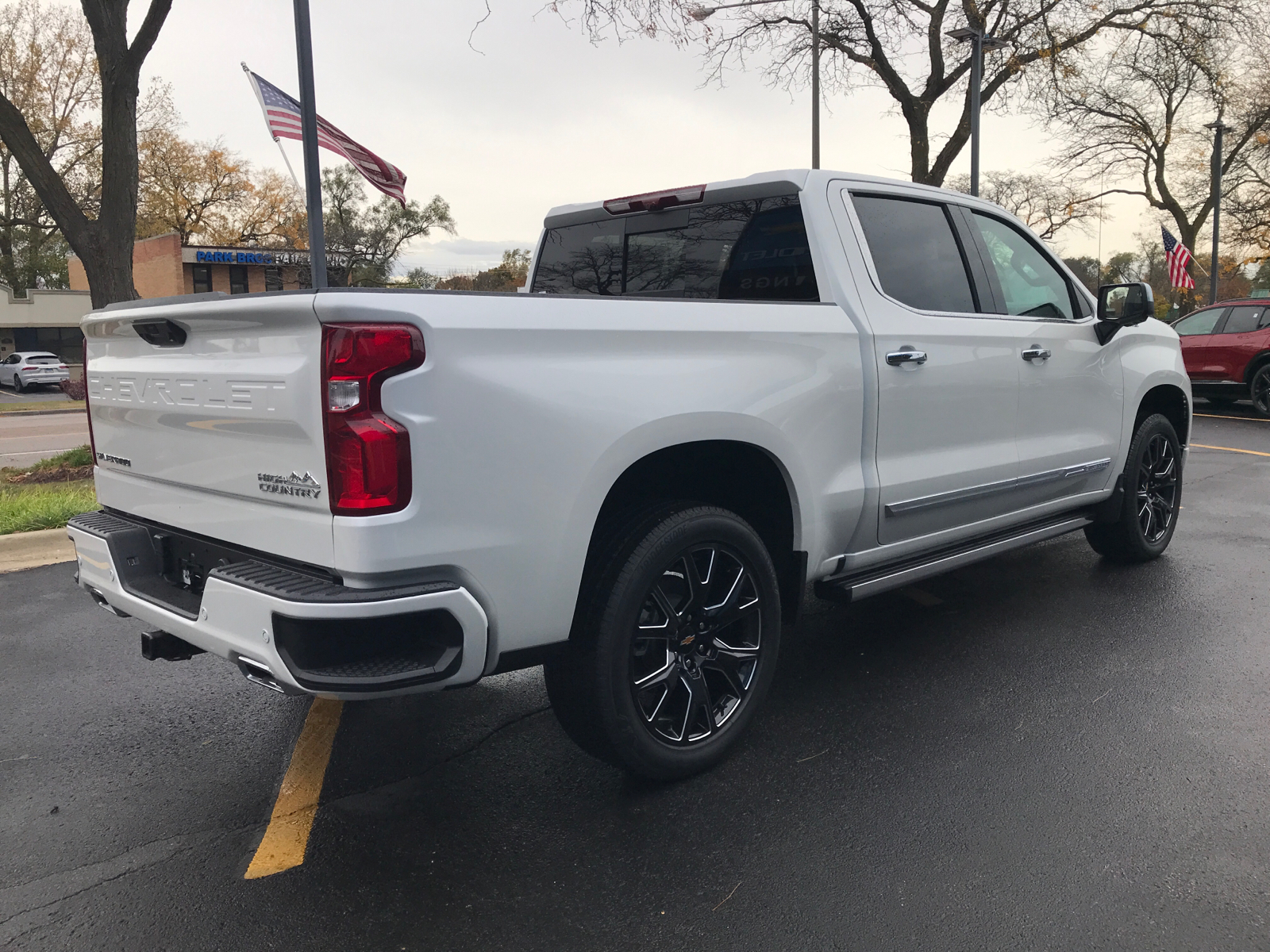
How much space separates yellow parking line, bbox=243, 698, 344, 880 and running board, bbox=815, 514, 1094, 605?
189cm

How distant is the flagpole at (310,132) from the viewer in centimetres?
824

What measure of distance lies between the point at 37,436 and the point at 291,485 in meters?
19.2

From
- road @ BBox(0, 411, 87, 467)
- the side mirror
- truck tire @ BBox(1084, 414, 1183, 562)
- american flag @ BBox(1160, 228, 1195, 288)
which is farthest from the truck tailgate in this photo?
american flag @ BBox(1160, 228, 1195, 288)

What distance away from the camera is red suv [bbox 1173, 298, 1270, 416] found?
45.4 ft

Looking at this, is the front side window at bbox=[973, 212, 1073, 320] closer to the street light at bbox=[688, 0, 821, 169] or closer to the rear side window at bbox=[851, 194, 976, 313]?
the rear side window at bbox=[851, 194, 976, 313]

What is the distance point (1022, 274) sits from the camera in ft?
15.1

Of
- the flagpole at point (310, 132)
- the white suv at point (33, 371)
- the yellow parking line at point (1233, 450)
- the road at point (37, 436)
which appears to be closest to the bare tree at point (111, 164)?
the flagpole at point (310, 132)

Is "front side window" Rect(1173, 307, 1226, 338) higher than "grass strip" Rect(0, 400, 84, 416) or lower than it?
higher

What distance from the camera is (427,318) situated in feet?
7.64

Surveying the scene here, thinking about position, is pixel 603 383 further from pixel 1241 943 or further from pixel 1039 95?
pixel 1039 95

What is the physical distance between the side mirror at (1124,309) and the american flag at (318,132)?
23.6ft

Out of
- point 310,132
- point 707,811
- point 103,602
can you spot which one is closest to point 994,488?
point 707,811

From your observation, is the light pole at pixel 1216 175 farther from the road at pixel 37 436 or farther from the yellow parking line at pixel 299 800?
the yellow parking line at pixel 299 800

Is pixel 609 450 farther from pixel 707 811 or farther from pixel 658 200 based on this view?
pixel 658 200
